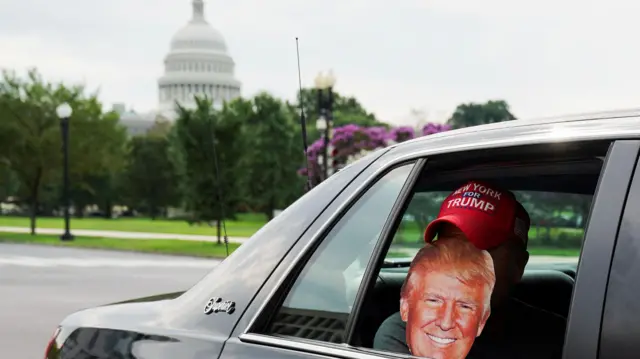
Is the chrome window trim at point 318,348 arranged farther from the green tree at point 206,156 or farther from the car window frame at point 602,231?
the green tree at point 206,156

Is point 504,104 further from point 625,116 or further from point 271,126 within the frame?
point 625,116

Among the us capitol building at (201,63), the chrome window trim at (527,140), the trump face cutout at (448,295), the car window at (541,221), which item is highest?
the us capitol building at (201,63)

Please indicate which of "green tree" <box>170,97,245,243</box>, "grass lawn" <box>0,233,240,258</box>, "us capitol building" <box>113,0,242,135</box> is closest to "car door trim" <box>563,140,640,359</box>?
"grass lawn" <box>0,233,240,258</box>

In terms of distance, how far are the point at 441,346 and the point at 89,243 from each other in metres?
29.7

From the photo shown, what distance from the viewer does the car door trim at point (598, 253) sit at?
162 cm

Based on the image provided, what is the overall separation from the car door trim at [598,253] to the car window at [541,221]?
65cm

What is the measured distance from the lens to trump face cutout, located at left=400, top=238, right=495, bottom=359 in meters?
2.13

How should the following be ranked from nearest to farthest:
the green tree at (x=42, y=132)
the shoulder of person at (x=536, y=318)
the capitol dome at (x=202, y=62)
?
the shoulder of person at (x=536, y=318) < the green tree at (x=42, y=132) < the capitol dome at (x=202, y=62)

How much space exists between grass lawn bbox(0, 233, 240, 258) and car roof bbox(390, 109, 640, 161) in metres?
21.2

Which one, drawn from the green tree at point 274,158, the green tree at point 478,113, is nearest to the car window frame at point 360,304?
the green tree at point 478,113

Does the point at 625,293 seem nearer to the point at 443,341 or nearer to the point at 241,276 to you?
the point at 443,341

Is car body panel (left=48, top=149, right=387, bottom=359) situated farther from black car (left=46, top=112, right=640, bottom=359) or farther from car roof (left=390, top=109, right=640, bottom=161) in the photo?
car roof (left=390, top=109, right=640, bottom=161)

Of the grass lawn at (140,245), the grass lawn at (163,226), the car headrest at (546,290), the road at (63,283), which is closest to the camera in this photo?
the car headrest at (546,290)

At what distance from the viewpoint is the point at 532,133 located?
6.51 ft
